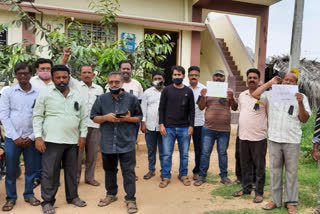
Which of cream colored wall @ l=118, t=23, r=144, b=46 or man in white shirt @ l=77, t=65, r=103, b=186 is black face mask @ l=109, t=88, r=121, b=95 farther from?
cream colored wall @ l=118, t=23, r=144, b=46

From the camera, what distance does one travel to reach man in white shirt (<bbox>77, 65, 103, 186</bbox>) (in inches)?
180

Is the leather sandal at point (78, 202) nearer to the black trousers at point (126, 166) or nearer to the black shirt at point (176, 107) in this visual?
the black trousers at point (126, 166)

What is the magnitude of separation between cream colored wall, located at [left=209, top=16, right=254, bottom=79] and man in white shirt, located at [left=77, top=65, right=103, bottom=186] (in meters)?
7.90

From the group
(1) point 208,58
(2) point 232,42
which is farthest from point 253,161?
(2) point 232,42

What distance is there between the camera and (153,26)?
9258mm

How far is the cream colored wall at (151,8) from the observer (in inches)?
343

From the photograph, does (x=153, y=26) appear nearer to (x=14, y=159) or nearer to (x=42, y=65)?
(x=42, y=65)

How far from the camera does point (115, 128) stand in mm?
3744

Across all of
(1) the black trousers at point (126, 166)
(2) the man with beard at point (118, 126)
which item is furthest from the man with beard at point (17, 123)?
(1) the black trousers at point (126, 166)

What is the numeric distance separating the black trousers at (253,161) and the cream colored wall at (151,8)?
636 cm

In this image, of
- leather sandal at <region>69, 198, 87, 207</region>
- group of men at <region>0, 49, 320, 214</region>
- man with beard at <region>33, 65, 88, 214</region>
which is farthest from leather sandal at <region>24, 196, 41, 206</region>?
leather sandal at <region>69, 198, 87, 207</region>

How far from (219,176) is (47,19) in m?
6.34

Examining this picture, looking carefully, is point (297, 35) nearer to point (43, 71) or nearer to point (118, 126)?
point (118, 126)

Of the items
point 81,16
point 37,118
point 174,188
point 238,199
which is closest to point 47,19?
point 81,16
